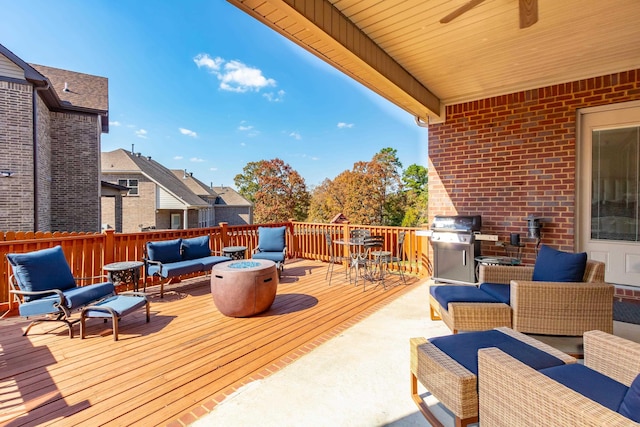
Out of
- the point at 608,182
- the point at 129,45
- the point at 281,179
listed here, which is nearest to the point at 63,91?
the point at 129,45

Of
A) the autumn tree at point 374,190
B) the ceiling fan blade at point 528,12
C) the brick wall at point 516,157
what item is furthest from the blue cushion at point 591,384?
the autumn tree at point 374,190

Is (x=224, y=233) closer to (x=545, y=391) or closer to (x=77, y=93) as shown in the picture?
(x=545, y=391)

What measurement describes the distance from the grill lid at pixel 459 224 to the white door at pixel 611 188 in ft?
4.76

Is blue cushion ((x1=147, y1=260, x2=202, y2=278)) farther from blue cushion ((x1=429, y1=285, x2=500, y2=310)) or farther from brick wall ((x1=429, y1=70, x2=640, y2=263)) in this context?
brick wall ((x1=429, y1=70, x2=640, y2=263))

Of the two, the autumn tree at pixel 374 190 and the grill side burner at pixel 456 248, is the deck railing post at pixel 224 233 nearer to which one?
the grill side burner at pixel 456 248

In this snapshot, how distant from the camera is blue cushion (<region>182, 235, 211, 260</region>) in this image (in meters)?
5.27

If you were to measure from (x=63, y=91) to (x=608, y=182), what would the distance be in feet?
55.8

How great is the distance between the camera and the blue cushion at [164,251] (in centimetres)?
484

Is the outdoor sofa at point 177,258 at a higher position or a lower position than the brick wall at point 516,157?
lower

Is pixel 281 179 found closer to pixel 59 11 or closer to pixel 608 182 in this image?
pixel 59 11

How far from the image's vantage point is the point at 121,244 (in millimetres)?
4961

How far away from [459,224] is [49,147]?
13.0 m

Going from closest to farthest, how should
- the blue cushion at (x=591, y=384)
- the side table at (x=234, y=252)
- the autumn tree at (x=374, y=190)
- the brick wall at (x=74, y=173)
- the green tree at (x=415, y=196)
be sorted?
the blue cushion at (x=591, y=384) < the side table at (x=234, y=252) < the brick wall at (x=74, y=173) < the green tree at (x=415, y=196) < the autumn tree at (x=374, y=190)

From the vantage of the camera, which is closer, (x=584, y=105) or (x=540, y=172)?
(x=584, y=105)
